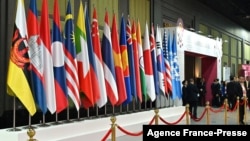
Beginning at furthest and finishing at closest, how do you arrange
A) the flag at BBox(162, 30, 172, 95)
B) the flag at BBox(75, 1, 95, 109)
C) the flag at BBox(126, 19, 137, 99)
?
the flag at BBox(162, 30, 172, 95)
the flag at BBox(126, 19, 137, 99)
the flag at BBox(75, 1, 95, 109)

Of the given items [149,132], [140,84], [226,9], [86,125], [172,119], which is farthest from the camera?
[226,9]

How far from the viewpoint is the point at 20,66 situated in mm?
7051

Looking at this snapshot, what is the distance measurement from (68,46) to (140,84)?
3124mm

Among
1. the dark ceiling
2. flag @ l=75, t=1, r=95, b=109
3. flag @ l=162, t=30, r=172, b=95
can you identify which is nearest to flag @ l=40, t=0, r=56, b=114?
flag @ l=75, t=1, r=95, b=109

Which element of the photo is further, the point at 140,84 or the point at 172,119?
the point at 172,119

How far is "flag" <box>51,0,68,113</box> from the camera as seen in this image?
794cm

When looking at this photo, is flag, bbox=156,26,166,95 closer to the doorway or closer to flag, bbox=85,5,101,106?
flag, bbox=85,5,101,106

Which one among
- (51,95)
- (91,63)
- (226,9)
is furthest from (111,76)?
(226,9)

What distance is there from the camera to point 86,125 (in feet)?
29.1

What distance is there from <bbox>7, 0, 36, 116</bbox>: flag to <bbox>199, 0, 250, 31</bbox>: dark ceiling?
19.2 metres

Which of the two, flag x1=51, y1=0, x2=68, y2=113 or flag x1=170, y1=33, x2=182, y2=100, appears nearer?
flag x1=51, y1=0, x2=68, y2=113

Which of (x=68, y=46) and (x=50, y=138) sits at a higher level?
(x=68, y=46)

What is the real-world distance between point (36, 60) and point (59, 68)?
28.5 inches

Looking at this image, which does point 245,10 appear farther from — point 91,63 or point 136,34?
point 91,63
